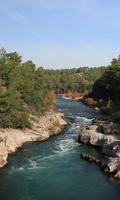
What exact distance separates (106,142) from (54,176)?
459 inches

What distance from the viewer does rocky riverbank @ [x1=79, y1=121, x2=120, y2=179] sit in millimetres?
40562

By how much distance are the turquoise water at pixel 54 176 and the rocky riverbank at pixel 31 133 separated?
118 cm

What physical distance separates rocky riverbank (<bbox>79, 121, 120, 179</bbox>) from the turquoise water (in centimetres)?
98

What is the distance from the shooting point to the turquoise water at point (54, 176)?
33.8 meters

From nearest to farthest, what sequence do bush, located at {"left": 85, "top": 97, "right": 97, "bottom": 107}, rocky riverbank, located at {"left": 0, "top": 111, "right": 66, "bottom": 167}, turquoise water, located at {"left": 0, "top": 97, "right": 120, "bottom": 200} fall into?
turquoise water, located at {"left": 0, "top": 97, "right": 120, "bottom": 200}, rocky riverbank, located at {"left": 0, "top": 111, "right": 66, "bottom": 167}, bush, located at {"left": 85, "top": 97, "right": 97, "bottom": 107}

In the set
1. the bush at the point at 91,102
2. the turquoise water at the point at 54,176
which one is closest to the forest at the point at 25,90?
the bush at the point at 91,102

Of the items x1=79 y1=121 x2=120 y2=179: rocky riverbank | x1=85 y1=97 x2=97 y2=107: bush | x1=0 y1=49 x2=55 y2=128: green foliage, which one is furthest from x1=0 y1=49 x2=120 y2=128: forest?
x1=79 y1=121 x2=120 y2=179: rocky riverbank

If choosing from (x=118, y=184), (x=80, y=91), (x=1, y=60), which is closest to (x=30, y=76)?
(x=1, y=60)

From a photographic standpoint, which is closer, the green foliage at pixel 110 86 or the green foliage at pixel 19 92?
the green foliage at pixel 19 92

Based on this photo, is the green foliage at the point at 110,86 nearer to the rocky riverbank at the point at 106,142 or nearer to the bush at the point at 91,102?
the bush at the point at 91,102

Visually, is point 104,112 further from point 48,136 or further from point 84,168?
point 84,168

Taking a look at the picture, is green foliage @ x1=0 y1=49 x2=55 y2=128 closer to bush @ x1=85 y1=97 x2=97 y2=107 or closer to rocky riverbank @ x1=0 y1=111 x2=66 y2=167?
rocky riverbank @ x1=0 y1=111 x2=66 y2=167

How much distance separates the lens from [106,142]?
48.2 meters

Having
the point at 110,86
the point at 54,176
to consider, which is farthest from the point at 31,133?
the point at 110,86
